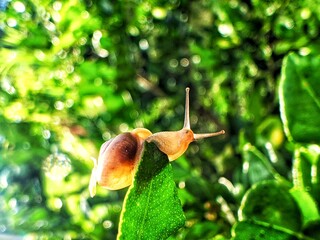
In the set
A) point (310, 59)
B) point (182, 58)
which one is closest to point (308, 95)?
point (310, 59)

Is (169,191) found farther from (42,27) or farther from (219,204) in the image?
(42,27)

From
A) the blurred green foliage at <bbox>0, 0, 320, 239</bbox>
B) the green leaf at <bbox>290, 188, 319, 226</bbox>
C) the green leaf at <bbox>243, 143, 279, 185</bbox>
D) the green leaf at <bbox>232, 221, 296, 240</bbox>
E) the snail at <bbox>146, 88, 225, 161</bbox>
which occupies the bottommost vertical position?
the blurred green foliage at <bbox>0, 0, 320, 239</bbox>

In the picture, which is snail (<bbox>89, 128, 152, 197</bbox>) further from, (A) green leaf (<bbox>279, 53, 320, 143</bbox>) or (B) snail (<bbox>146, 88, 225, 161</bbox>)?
(A) green leaf (<bbox>279, 53, 320, 143</bbox>)

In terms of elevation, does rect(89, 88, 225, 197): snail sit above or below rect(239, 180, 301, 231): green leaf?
above

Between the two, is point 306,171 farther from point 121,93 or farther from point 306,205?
point 121,93

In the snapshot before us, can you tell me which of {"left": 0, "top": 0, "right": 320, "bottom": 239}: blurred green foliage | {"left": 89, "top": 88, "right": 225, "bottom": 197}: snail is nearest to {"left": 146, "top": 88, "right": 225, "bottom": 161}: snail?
{"left": 89, "top": 88, "right": 225, "bottom": 197}: snail

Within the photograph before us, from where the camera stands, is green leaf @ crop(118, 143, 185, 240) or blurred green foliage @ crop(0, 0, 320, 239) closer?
green leaf @ crop(118, 143, 185, 240)

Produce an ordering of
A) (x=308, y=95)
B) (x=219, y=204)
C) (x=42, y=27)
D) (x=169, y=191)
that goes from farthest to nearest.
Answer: (x=42, y=27) → (x=219, y=204) → (x=308, y=95) → (x=169, y=191)
